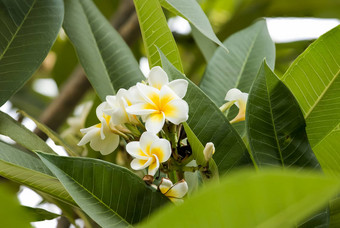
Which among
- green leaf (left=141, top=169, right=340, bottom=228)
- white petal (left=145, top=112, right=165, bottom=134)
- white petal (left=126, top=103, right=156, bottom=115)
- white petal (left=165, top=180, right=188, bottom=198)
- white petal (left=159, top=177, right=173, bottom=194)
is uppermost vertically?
white petal (left=126, top=103, right=156, bottom=115)

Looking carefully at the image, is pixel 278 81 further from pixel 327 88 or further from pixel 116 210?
pixel 116 210

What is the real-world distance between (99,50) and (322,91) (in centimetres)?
36

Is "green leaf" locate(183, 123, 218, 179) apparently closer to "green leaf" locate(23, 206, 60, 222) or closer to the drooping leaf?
the drooping leaf

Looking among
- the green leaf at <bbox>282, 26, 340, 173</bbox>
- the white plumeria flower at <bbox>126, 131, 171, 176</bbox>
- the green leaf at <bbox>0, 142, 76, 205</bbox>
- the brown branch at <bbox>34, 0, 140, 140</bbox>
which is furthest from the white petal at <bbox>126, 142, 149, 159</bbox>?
the brown branch at <bbox>34, 0, 140, 140</bbox>

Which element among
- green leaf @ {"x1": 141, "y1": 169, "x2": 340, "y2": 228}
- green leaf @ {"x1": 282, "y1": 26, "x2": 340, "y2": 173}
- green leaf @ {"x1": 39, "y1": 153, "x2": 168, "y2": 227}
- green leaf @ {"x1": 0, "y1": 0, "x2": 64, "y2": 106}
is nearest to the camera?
green leaf @ {"x1": 141, "y1": 169, "x2": 340, "y2": 228}

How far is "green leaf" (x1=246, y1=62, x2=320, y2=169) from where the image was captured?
49cm

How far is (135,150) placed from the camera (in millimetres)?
510

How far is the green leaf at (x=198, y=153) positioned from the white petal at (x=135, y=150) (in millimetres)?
53

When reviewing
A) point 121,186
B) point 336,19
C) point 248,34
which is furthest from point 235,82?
point 336,19

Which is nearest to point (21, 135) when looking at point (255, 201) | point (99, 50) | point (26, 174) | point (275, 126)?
point (26, 174)

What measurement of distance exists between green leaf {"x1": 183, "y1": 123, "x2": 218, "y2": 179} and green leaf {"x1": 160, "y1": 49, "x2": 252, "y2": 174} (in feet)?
0.06

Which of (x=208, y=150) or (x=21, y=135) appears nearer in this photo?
(x=208, y=150)

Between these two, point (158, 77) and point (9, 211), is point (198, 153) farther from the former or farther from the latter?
point (9, 211)

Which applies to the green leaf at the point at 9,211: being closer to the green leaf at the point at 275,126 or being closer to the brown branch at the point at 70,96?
the green leaf at the point at 275,126
